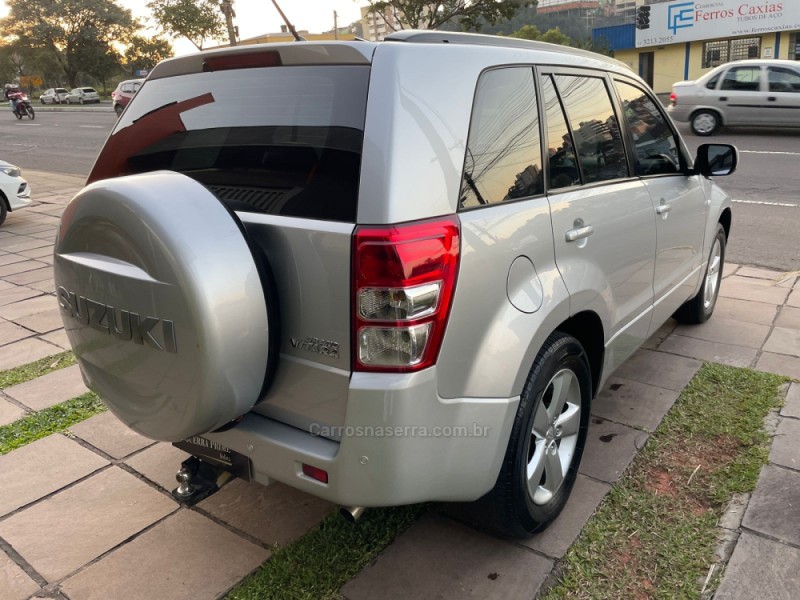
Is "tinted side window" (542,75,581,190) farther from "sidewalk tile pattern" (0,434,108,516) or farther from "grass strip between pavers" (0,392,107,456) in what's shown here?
Result: "grass strip between pavers" (0,392,107,456)

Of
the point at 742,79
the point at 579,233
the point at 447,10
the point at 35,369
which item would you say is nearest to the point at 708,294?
the point at 579,233

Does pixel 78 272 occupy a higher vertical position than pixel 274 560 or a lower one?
higher

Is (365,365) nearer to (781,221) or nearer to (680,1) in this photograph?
(781,221)

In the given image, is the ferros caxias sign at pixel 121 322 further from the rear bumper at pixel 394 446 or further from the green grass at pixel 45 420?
the green grass at pixel 45 420

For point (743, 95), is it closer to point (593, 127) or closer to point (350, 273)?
point (593, 127)

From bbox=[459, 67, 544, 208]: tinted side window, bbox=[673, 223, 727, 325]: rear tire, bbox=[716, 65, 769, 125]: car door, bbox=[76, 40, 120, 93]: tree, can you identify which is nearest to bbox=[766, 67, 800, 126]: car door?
bbox=[716, 65, 769, 125]: car door

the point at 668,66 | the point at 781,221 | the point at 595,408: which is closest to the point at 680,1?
the point at 668,66

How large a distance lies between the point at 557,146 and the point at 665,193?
1135 millimetres

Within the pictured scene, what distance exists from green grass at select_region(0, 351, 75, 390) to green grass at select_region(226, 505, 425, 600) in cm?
247

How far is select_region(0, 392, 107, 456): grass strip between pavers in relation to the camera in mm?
3463

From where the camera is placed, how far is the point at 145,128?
8.79ft

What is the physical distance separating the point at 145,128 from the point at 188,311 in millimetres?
1183

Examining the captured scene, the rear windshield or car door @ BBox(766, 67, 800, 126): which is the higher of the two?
the rear windshield

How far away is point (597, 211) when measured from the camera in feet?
8.85
